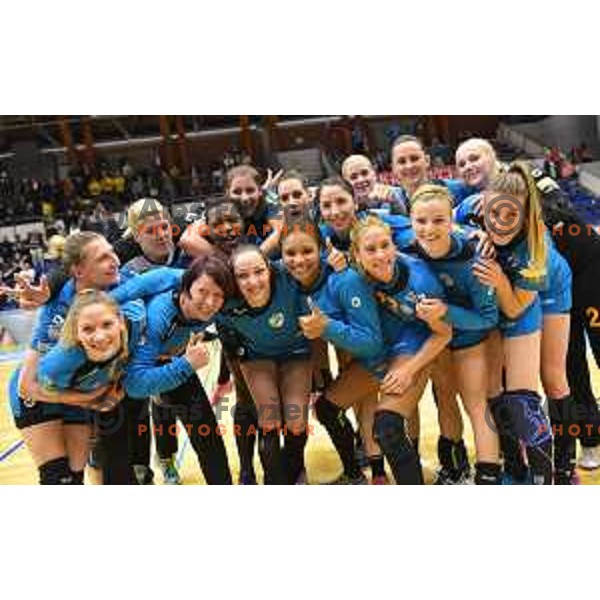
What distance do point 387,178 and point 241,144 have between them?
0.60 meters

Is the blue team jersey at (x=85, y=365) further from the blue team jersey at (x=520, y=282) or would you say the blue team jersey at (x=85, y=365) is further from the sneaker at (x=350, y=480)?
the blue team jersey at (x=520, y=282)

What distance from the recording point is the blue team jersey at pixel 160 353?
109 inches

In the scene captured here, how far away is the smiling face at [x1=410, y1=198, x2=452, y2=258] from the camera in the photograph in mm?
2662

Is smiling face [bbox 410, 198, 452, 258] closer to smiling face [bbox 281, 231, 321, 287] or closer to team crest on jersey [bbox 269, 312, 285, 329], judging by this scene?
smiling face [bbox 281, 231, 321, 287]

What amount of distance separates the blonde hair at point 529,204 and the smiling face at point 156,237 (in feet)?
4.01

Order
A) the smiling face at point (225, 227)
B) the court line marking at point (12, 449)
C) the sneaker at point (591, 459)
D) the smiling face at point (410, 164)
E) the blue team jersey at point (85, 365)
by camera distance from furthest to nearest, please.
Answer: the court line marking at point (12, 449) < the sneaker at point (591, 459) < the smiling face at point (410, 164) < the smiling face at point (225, 227) < the blue team jersey at point (85, 365)

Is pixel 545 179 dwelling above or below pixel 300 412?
above

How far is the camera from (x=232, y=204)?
2.90 meters

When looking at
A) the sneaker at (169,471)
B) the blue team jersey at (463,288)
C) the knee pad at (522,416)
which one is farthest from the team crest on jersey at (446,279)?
the sneaker at (169,471)

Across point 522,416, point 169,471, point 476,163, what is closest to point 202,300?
point 169,471

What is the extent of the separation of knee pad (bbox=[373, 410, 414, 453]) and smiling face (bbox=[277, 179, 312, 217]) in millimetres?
836

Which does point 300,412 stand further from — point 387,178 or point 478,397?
point 387,178

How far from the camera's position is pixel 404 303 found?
9.05 ft
